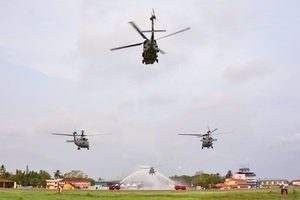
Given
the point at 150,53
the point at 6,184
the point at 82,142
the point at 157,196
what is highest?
the point at 150,53

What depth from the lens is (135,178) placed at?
198 m

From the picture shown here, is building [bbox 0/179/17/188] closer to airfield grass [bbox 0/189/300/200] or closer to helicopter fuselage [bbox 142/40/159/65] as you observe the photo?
airfield grass [bbox 0/189/300/200]

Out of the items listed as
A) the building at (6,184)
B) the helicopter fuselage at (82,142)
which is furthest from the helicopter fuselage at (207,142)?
the building at (6,184)

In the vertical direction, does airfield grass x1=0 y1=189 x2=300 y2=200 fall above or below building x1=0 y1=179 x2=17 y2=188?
below

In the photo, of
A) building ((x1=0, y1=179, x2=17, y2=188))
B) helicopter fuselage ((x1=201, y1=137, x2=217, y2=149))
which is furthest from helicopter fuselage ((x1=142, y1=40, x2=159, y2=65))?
building ((x1=0, y1=179, x2=17, y2=188))

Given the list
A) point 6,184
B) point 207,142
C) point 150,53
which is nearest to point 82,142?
point 207,142

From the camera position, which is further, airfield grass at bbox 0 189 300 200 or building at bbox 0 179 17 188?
building at bbox 0 179 17 188

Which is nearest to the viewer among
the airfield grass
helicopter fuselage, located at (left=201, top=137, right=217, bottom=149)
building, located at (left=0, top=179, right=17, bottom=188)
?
the airfield grass

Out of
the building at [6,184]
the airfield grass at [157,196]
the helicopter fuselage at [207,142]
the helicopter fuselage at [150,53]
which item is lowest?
the airfield grass at [157,196]

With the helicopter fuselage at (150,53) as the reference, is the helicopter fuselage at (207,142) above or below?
below

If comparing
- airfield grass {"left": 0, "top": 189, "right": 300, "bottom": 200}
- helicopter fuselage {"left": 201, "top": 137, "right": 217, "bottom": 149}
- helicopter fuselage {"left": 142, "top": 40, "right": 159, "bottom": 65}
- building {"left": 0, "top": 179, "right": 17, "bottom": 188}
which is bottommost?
airfield grass {"left": 0, "top": 189, "right": 300, "bottom": 200}

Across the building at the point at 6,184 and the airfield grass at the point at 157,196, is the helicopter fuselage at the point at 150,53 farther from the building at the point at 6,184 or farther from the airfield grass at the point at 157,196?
the building at the point at 6,184

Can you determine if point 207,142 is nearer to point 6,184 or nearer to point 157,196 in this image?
point 157,196

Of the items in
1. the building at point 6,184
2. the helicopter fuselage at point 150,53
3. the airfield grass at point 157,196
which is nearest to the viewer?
the helicopter fuselage at point 150,53
